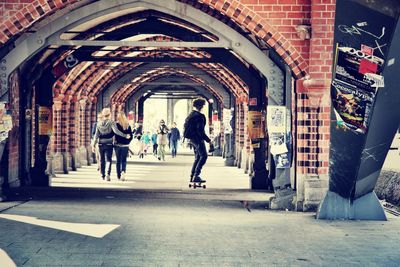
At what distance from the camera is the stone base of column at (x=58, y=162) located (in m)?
21.9

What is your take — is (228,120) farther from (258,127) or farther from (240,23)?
(240,23)

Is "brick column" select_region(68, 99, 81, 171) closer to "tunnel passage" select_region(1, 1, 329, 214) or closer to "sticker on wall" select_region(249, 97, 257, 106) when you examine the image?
"tunnel passage" select_region(1, 1, 329, 214)

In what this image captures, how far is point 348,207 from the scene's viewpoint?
37.1 feet

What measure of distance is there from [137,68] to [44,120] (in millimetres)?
12461

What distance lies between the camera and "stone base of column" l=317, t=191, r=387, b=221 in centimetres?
1128

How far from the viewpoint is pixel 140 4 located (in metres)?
14.1

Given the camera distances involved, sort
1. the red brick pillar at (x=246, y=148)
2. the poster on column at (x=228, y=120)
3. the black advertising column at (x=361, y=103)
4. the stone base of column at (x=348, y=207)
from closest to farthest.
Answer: the black advertising column at (x=361, y=103) < the stone base of column at (x=348, y=207) < the red brick pillar at (x=246, y=148) < the poster on column at (x=228, y=120)

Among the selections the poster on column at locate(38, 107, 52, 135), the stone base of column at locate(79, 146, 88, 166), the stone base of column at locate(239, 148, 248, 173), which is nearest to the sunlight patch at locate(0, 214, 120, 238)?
the poster on column at locate(38, 107, 52, 135)

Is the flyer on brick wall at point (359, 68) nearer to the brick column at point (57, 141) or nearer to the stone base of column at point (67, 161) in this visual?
the brick column at point (57, 141)

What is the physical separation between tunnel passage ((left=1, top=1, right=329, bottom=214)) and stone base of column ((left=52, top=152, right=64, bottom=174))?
0.03 metres

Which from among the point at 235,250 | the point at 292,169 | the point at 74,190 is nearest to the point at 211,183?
the point at 74,190

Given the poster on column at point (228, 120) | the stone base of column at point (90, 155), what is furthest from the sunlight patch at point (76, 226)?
the poster on column at point (228, 120)

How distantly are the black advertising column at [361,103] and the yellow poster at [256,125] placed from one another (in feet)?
17.4

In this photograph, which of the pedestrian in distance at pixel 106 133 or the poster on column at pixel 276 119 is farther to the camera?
the pedestrian in distance at pixel 106 133
